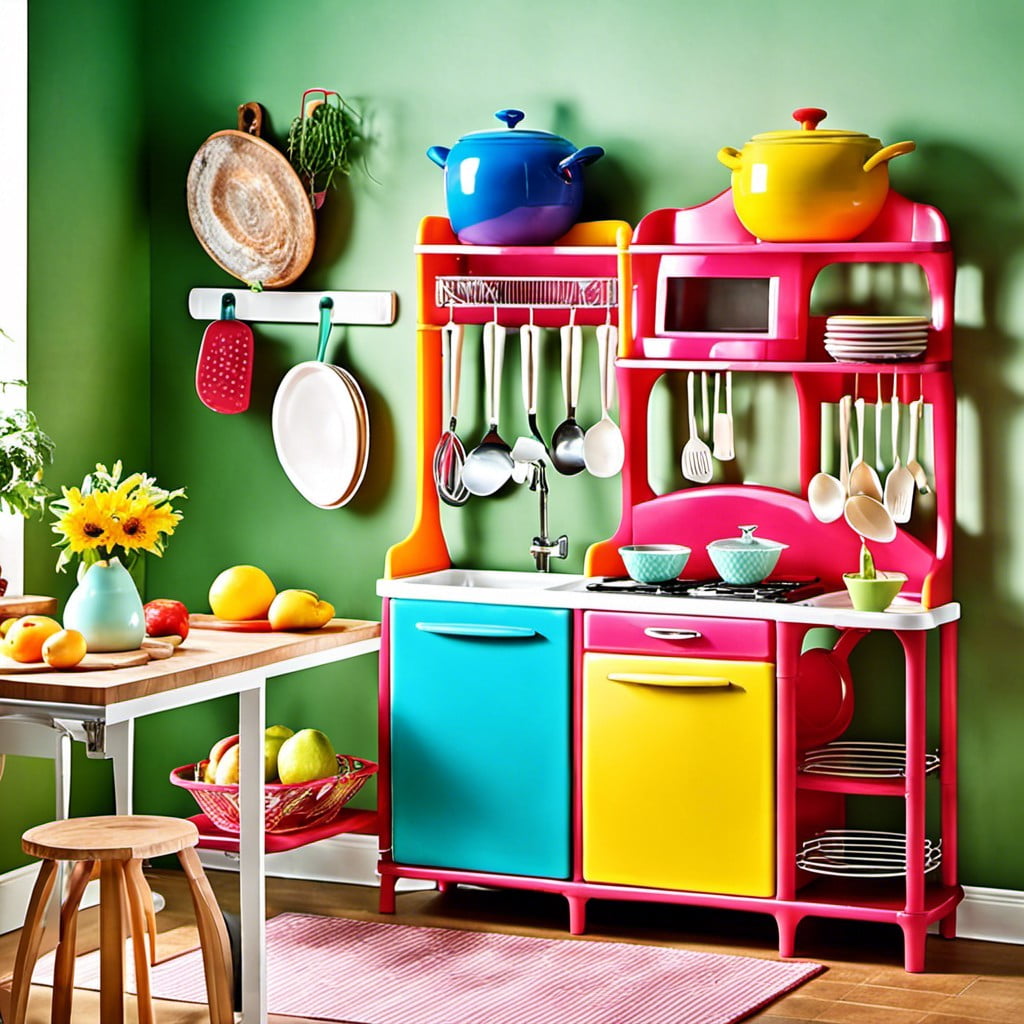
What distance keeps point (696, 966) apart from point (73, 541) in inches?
62.6

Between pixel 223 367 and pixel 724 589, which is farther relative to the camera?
pixel 223 367

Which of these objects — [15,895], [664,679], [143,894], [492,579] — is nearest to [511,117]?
[492,579]

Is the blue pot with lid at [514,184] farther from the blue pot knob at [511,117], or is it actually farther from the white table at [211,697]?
the white table at [211,697]

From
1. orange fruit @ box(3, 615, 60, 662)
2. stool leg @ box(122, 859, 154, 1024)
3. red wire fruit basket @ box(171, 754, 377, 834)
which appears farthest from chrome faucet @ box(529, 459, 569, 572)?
stool leg @ box(122, 859, 154, 1024)

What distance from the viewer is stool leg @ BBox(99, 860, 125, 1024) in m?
2.94

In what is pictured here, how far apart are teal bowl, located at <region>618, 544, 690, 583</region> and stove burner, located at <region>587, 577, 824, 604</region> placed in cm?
2

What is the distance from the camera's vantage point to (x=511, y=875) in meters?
4.00

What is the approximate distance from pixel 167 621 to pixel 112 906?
29.9 inches

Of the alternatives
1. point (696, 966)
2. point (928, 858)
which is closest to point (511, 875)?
point (696, 966)

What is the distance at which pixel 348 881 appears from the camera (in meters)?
4.48

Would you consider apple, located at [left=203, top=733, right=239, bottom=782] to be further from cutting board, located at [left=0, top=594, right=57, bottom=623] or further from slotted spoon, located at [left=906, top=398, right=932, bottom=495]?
slotted spoon, located at [left=906, top=398, right=932, bottom=495]

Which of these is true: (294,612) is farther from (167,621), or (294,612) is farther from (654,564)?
(654,564)

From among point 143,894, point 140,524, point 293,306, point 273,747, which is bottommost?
point 143,894

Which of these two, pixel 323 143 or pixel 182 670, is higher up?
pixel 323 143
